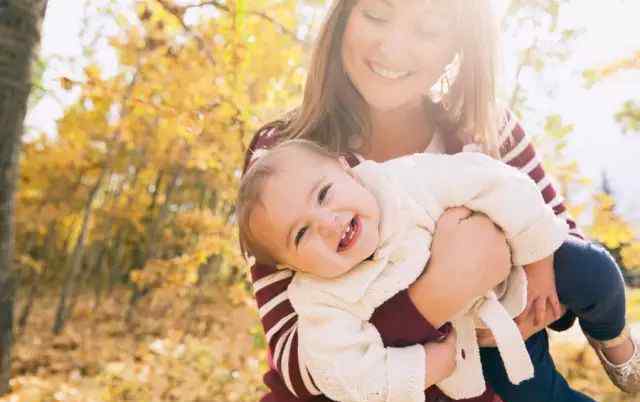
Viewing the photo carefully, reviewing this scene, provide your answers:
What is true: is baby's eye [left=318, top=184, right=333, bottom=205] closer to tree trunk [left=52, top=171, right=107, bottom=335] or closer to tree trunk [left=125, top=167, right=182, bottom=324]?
tree trunk [left=52, top=171, right=107, bottom=335]

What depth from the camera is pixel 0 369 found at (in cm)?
377

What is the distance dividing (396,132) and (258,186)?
2.10 feet

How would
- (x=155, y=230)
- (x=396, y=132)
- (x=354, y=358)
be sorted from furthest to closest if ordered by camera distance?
(x=155, y=230) → (x=396, y=132) → (x=354, y=358)

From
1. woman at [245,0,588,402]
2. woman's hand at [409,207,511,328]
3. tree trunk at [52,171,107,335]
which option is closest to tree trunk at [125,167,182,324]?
tree trunk at [52,171,107,335]

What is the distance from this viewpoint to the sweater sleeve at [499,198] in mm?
1374

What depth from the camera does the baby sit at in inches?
49.2

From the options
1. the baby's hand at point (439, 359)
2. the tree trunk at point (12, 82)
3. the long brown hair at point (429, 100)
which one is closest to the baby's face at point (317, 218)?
the baby's hand at point (439, 359)

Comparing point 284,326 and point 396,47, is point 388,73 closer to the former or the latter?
point 396,47

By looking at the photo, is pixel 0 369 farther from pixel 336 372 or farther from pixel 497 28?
pixel 497 28

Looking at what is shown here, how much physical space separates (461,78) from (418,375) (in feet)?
3.10

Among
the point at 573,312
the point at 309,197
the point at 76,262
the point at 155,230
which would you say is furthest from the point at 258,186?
the point at 155,230

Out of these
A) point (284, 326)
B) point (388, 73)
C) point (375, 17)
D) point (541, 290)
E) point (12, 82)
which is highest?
point (375, 17)

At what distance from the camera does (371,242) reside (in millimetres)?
1328

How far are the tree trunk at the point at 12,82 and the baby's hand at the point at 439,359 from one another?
8.94ft
